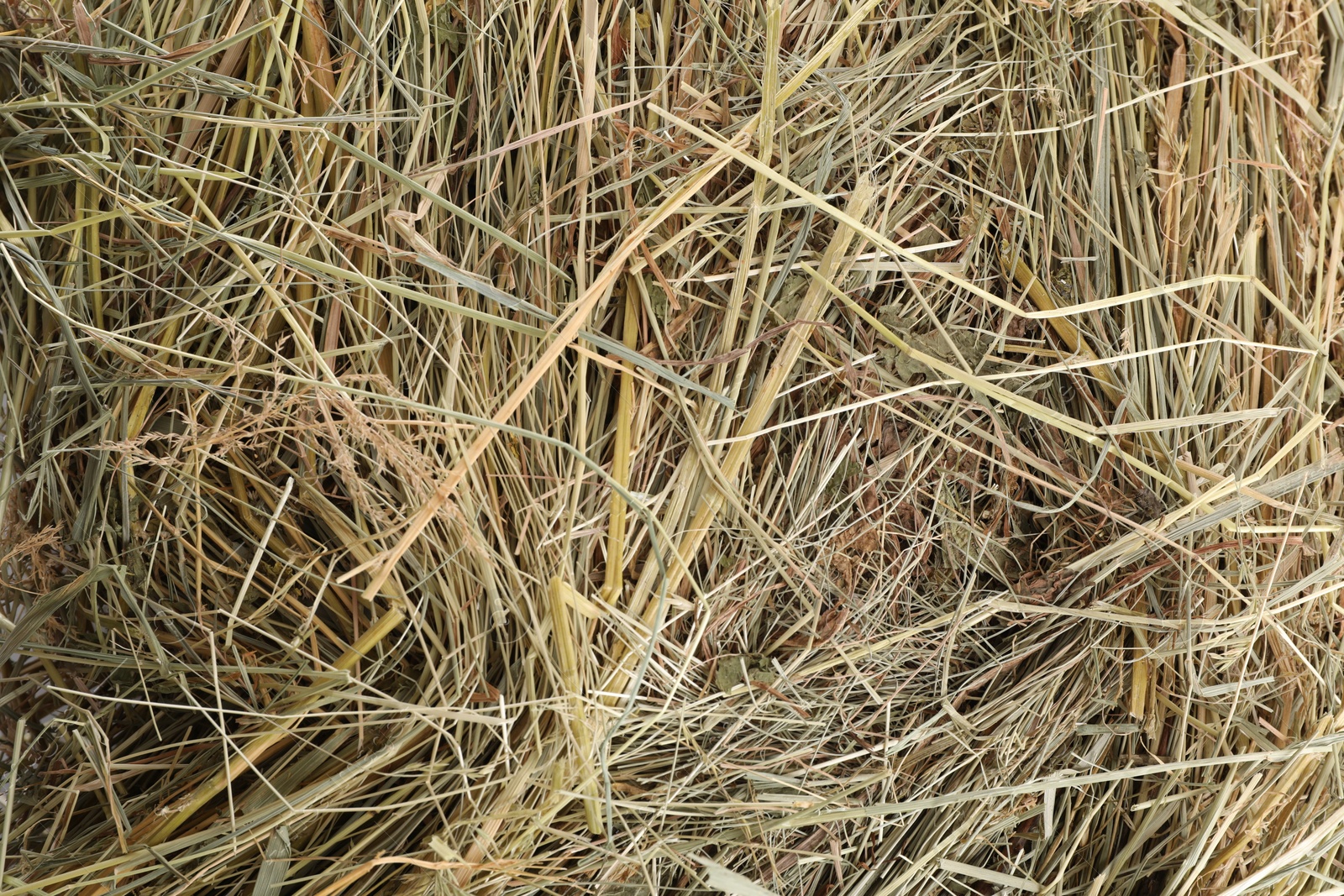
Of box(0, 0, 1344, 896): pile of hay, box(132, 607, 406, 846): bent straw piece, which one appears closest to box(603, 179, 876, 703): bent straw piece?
box(0, 0, 1344, 896): pile of hay

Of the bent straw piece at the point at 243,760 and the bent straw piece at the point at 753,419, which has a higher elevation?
the bent straw piece at the point at 753,419

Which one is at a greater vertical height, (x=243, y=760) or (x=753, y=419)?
(x=753, y=419)

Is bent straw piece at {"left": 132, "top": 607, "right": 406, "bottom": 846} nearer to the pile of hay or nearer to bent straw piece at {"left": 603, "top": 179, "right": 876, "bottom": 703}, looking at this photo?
the pile of hay

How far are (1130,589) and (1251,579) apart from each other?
0.38 feet

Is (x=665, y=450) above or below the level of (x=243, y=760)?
above

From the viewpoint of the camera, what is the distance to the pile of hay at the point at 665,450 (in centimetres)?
77

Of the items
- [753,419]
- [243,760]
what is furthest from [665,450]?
[243,760]

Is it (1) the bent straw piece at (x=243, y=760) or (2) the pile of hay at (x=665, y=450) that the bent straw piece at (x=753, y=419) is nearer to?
(2) the pile of hay at (x=665, y=450)

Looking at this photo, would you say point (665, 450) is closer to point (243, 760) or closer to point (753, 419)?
point (753, 419)

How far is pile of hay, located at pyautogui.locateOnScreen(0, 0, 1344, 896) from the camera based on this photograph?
2.53 ft

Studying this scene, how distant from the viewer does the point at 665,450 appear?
0.82 metres

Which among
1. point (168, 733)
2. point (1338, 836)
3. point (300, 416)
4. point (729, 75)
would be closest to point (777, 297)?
point (729, 75)

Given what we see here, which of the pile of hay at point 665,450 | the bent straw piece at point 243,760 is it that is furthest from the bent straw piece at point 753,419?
the bent straw piece at point 243,760

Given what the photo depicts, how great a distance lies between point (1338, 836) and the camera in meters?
0.94
